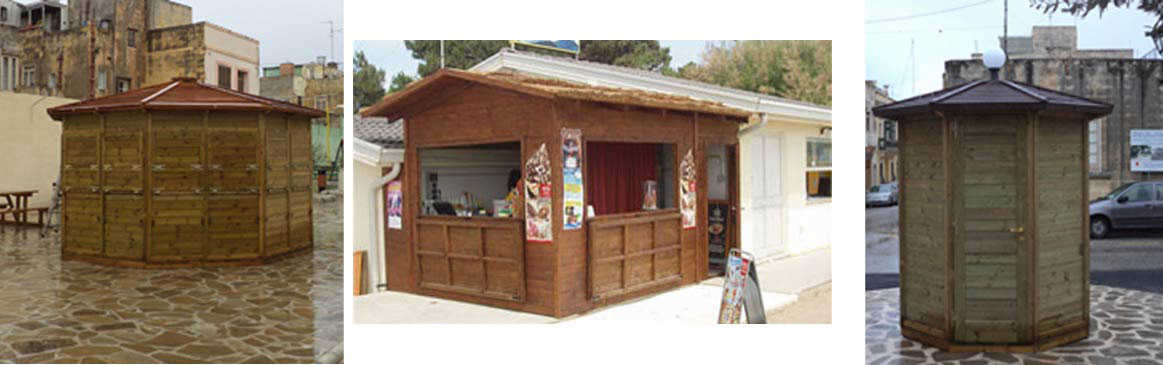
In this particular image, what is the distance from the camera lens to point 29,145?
15383 millimetres

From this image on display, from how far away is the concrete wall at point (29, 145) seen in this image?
1503 cm

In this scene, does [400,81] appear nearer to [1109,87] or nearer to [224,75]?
[1109,87]

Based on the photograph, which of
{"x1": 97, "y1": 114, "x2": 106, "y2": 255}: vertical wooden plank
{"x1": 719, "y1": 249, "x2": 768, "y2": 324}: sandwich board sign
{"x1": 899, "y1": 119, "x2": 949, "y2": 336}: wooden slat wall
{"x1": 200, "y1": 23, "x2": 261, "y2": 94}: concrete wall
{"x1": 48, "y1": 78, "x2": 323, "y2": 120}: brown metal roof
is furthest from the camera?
{"x1": 200, "y1": 23, "x2": 261, "y2": 94}: concrete wall

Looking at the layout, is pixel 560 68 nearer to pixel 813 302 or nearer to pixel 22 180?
pixel 813 302

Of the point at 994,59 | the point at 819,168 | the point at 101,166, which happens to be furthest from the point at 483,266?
the point at 101,166

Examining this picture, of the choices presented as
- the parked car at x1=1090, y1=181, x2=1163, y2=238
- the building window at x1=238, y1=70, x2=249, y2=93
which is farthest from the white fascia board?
the building window at x1=238, y1=70, x2=249, y2=93

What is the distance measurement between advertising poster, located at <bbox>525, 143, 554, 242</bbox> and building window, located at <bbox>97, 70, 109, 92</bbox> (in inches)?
688

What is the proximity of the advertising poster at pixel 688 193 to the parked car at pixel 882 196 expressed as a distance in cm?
1085

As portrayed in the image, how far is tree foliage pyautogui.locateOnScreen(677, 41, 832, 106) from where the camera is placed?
19.6 feet

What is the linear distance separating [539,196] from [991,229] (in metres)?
3.22

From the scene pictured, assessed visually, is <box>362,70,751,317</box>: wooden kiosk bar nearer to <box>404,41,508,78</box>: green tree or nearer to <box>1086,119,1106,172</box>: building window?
<box>404,41,508,78</box>: green tree

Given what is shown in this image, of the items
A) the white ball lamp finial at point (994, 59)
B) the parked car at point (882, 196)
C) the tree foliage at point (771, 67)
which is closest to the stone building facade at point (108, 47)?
the parked car at point (882, 196)

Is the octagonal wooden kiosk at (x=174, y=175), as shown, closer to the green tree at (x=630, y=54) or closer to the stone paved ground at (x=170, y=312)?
the stone paved ground at (x=170, y=312)

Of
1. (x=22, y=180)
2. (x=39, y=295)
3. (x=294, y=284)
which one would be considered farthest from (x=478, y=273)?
(x=22, y=180)
